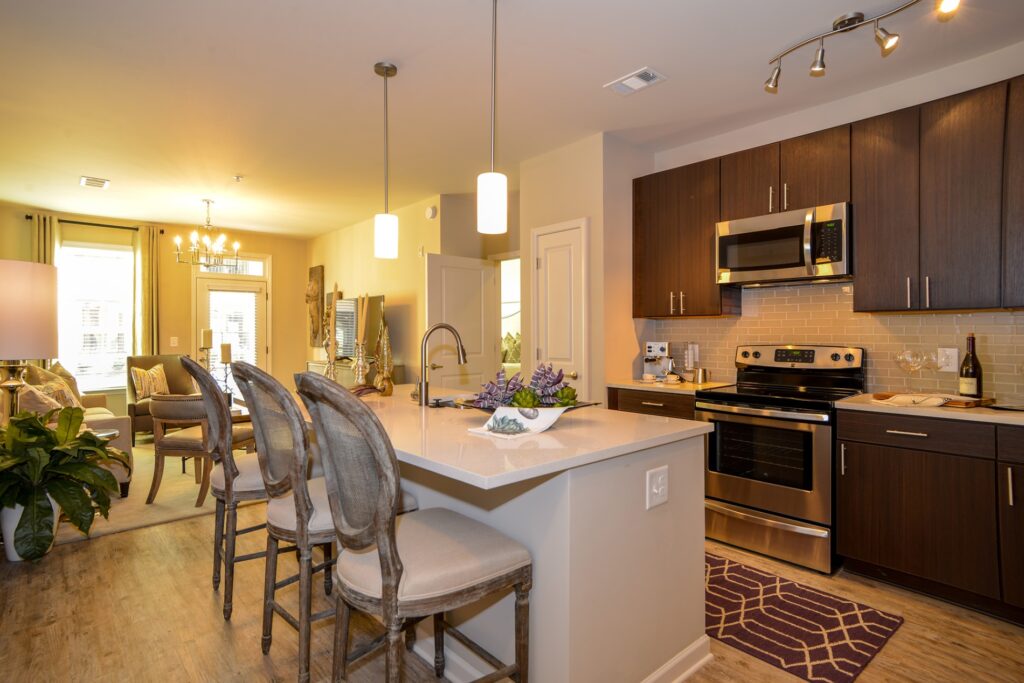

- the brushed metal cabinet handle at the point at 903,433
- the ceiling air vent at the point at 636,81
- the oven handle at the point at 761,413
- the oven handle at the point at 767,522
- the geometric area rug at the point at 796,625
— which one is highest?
the ceiling air vent at the point at 636,81

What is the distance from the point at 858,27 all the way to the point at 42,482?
4.68 m

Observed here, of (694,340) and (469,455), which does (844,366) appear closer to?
(694,340)

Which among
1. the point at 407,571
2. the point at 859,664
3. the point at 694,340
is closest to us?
the point at 407,571

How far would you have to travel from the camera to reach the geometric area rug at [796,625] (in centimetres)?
209

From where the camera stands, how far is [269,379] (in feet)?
5.63

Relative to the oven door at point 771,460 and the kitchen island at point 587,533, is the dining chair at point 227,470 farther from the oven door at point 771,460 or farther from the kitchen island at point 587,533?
the oven door at point 771,460

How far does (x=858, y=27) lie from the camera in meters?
2.45

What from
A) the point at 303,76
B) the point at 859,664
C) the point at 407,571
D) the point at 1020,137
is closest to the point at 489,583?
the point at 407,571

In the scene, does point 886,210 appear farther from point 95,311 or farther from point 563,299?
point 95,311

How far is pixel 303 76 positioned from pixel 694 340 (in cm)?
313

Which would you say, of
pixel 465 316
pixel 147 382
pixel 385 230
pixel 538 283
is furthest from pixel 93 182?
pixel 538 283

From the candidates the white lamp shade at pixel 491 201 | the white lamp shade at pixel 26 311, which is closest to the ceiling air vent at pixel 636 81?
the white lamp shade at pixel 491 201

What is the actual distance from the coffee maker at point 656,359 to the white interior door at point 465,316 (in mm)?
1790

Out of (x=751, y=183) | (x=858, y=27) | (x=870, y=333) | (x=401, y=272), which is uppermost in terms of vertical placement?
(x=858, y=27)
